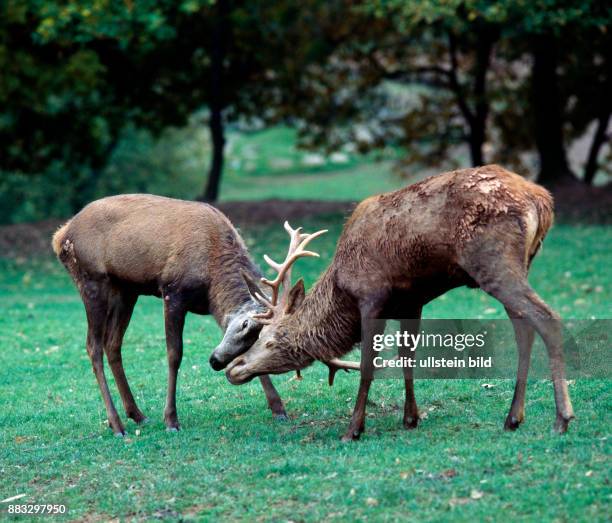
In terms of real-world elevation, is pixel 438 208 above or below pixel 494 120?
below

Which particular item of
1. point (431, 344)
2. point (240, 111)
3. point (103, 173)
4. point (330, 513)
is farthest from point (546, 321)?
point (103, 173)

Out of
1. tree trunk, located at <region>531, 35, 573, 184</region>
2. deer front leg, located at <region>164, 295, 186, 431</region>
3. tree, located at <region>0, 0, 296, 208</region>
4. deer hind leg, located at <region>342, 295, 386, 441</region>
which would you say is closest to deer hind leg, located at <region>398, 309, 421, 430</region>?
deer hind leg, located at <region>342, 295, 386, 441</region>

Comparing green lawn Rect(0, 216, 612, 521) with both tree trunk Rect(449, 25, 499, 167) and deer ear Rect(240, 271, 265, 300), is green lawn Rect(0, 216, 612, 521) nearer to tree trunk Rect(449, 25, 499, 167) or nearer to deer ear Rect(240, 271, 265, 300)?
deer ear Rect(240, 271, 265, 300)

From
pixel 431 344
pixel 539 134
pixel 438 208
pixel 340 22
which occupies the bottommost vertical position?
pixel 431 344

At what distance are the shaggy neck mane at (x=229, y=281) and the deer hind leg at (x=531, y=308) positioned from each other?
2331 millimetres

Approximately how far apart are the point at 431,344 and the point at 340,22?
49.2ft

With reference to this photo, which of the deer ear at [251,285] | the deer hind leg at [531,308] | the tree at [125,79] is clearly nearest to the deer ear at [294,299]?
the deer ear at [251,285]

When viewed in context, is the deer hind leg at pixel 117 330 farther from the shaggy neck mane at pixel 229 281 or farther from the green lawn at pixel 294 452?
the shaggy neck mane at pixel 229 281

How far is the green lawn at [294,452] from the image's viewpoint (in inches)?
246

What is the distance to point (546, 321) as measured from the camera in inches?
275

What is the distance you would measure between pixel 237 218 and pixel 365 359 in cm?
1598

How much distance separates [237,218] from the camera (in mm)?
23484

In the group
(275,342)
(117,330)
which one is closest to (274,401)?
(275,342)

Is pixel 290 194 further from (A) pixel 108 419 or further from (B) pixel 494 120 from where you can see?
(A) pixel 108 419
